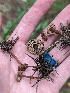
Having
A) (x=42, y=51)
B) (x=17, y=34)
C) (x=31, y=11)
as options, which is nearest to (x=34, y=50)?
(x=42, y=51)

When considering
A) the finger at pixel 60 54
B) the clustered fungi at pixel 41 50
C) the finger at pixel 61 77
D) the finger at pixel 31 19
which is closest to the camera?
the clustered fungi at pixel 41 50

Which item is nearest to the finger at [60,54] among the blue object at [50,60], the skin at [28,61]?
the skin at [28,61]

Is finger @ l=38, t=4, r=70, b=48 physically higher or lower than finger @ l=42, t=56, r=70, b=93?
higher

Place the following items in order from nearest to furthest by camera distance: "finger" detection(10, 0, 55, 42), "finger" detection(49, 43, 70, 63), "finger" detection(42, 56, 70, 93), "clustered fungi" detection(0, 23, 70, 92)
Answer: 1. "clustered fungi" detection(0, 23, 70, 92)
2. "finger" detection(42, 56, 70, 93)
3. "finger" detection(49, 43, 70, 63)
4. "finger" detection(10, 0, 55, 42)

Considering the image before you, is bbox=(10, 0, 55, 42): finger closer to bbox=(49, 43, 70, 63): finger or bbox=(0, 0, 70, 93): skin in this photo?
bbox=(0, 0, 70, 93): skin

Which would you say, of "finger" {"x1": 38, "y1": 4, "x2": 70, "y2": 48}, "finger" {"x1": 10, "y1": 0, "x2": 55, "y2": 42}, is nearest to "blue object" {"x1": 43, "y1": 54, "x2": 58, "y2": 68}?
"finger" {"x1": 38, "y1": 4, "x2": 70, "y2": 48}

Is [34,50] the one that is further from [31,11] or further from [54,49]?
[31,11]

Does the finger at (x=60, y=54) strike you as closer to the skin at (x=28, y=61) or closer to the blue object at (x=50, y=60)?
the skin at (x=28, y=61)
